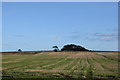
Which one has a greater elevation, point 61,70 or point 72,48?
point 72,48

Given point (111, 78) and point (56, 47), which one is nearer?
point (111, 78)

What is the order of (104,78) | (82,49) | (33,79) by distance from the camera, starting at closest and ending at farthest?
(33,79), (104,78), (82,49)

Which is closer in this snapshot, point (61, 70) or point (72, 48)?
point (61, 70)

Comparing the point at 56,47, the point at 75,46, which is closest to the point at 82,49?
the point at 75,46

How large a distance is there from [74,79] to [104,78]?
7.11ft

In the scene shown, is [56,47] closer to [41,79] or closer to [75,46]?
[75,46]

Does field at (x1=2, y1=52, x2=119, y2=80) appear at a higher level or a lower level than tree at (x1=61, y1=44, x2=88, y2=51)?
lower

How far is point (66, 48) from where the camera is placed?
7669 centimetres

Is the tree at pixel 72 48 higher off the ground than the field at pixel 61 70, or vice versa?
the tree at pixel 72 48

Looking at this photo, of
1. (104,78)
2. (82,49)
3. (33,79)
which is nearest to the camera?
(33,79)

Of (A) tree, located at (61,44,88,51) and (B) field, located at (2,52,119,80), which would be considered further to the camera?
(A) tree, located at (61,44,88,51)

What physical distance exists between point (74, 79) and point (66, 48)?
63.2 metres

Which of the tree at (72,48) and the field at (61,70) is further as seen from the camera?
the tree at (72,48)

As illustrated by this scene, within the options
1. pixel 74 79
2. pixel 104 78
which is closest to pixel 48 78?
pixel 74 79
